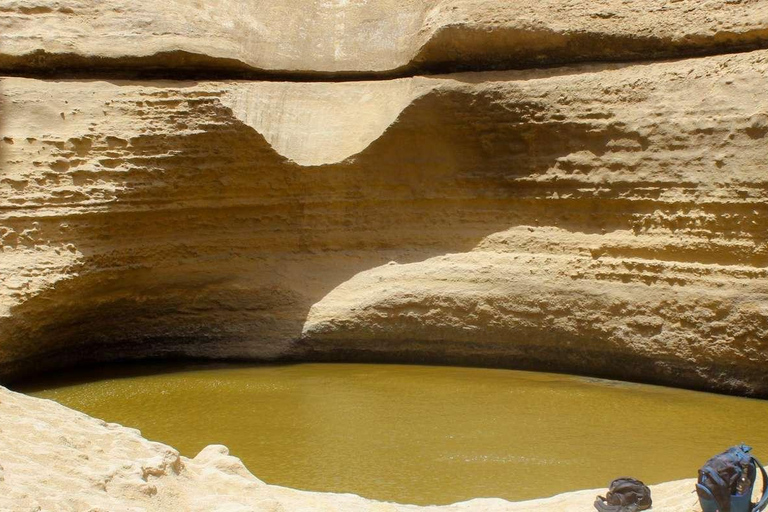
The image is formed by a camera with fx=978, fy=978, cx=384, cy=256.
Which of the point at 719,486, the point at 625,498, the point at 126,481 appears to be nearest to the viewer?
the point at 719,486

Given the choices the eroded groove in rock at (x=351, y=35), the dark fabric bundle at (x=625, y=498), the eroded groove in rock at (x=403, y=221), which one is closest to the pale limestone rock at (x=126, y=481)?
the dark fabric bundle at (x=625, y=498)

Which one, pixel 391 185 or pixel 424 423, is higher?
pixel 391 185

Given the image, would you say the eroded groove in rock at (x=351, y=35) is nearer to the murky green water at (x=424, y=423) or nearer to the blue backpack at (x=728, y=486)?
the murky green water at (x=424, y=423)

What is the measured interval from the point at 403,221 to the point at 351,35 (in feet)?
5.17

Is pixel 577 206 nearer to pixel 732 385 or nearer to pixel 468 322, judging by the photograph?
pixel 468 322

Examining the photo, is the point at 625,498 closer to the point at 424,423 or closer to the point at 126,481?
the point at 126,481

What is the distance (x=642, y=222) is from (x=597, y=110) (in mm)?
786

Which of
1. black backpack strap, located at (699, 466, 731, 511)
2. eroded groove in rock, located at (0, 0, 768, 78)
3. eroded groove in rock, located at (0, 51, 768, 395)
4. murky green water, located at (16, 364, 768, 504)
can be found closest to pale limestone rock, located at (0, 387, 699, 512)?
black backpack strap, located at (699, 466, 731, 511)

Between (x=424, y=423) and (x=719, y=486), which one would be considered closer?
(x=719, y=486)

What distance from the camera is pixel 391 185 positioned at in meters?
6.95

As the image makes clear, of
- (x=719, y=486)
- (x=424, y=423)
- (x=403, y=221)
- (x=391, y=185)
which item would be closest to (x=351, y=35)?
(x=391, y=185)

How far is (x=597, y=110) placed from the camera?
246 inches

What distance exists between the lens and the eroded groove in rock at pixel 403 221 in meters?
5.79

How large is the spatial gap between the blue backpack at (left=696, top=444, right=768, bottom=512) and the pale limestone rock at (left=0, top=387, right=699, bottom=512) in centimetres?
15
